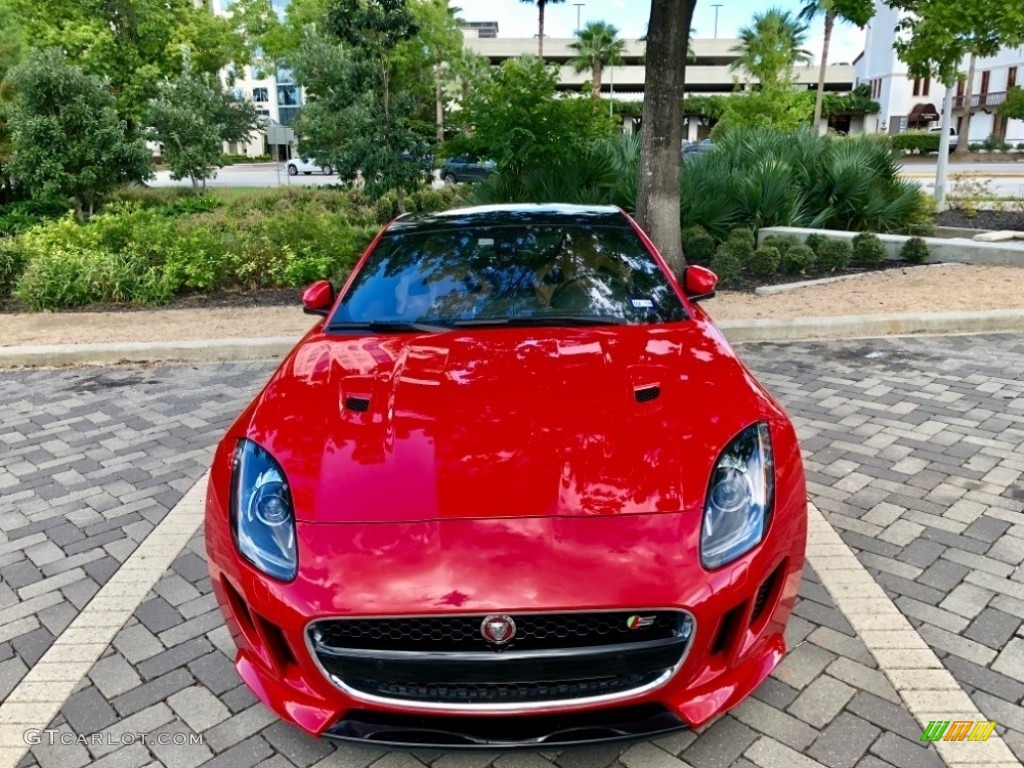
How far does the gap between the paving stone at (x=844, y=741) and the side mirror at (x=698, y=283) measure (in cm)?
209

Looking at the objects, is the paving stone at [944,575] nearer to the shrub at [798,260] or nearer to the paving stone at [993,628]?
the paving stone at [993,628]

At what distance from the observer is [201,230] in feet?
33.2

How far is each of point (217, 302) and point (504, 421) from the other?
7.59 meters

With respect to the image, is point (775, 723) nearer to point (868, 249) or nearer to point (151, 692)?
point (151, 692)

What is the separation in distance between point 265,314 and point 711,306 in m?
4.74

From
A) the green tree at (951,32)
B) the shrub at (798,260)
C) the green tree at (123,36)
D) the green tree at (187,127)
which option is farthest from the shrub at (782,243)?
the green tree at (123,36)

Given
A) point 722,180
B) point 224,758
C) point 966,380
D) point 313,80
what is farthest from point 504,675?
point 313,80

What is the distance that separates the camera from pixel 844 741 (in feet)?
7.77

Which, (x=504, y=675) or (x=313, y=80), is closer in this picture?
(x=504, y=675)

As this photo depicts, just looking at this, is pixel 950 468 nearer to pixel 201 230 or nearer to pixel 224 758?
pixel 224 758

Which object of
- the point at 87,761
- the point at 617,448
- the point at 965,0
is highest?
the point at 965,0

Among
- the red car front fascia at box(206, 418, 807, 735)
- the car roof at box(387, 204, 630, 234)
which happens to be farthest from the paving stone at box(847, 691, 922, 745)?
the car roof at box(387, 204, 630, 234)

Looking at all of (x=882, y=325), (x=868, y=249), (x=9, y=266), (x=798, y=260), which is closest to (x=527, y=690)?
(x=882, y=325)

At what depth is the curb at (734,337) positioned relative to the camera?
7098 mm
